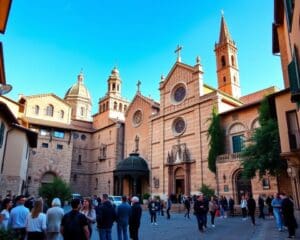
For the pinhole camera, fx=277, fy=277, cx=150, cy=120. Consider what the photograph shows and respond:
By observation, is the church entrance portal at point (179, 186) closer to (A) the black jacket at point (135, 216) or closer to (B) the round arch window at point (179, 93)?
(B) the round arch window at point (179, 93)

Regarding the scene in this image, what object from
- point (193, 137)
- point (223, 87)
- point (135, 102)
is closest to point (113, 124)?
point (135, 102)

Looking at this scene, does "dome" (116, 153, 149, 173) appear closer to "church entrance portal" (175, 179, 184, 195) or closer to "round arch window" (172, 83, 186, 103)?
"church entrance portal" (175, 179, 184, 195)

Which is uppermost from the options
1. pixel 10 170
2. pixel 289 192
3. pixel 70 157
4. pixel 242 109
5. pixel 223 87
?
pixel 223 87

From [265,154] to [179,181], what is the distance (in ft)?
48.9

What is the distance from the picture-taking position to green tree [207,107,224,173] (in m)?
28.0

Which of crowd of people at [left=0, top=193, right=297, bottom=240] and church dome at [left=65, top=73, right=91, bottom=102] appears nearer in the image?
crowd of people at [left=0, top=193, right=297, bottom=240]

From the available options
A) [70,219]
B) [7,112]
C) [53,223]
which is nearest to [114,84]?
[7,112]

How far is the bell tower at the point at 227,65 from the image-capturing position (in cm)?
5038

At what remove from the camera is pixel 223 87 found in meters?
51.4

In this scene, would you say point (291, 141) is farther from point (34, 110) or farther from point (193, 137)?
point (34, 110)

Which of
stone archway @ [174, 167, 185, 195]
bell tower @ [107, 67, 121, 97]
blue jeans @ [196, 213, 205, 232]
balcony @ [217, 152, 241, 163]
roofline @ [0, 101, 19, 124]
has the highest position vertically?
bell tower @ [107, 67, 121, 97]

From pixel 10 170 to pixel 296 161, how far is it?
20.0m

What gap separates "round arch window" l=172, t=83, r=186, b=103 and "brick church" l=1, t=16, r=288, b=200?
0.13 meters

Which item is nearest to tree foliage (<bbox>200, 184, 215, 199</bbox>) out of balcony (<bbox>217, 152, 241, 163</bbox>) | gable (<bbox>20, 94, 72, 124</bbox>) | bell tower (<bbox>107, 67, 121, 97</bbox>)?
balcony (<bbox>217, 152, 241, 163</bbox>)
